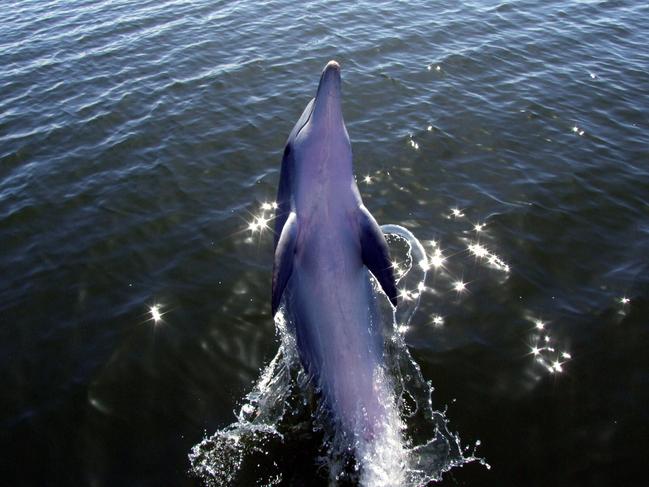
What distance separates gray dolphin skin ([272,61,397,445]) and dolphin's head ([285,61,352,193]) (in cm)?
1

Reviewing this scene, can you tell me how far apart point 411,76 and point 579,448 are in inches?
490

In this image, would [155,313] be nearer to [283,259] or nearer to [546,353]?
[283,259]

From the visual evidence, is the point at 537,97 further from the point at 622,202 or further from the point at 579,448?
the point at 579,448

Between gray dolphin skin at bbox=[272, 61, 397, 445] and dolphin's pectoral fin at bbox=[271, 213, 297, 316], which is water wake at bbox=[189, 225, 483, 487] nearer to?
gray dolphin skin at bbox=[272, 61, 397, 445]

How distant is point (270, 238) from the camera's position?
34.3ft

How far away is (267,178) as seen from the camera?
39.3 ft

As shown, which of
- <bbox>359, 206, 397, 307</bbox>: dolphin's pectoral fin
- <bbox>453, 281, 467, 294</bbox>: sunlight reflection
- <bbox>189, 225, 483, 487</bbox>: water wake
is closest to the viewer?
<bbox>359, 206, 397, 307</bbox>: dolphin's pectoral fin

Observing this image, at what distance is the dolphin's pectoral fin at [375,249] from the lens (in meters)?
6.43

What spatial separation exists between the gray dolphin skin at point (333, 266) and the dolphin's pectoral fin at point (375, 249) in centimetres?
1

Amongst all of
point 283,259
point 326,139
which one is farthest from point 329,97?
point 283,259

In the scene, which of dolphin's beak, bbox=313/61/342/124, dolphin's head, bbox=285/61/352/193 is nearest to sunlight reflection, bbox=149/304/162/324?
dolphin's head, bbox=285/61/352/193

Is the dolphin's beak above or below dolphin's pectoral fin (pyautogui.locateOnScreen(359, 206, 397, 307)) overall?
above

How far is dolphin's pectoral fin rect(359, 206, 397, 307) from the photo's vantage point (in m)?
6.43

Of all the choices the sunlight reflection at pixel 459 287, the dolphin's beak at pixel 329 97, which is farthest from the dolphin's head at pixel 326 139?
the sunlight reflection at pixel 459 287
